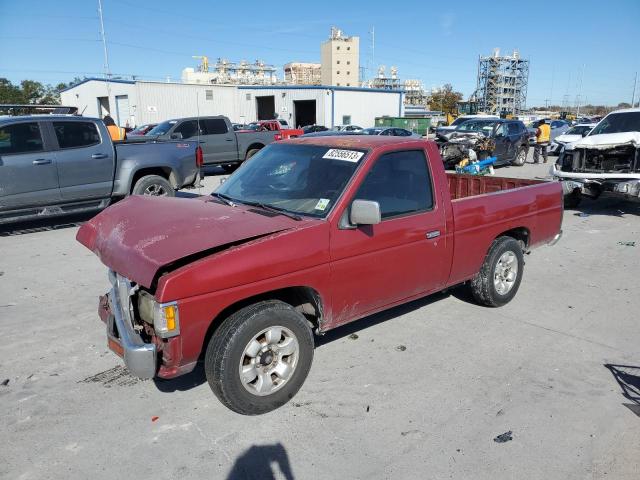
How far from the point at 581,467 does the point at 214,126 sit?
575 inches

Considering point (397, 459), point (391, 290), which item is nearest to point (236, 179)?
point (391, 290)

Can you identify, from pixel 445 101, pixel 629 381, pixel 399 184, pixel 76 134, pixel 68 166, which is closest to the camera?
pixel 629 381

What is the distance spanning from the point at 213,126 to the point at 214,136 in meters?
0.39

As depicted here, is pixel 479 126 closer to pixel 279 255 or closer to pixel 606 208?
pixel 606 208

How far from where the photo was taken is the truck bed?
20.6ft

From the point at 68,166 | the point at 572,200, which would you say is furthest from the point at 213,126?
the point at 572,200

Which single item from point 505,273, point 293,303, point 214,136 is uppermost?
point 214,136

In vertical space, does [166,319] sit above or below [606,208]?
above

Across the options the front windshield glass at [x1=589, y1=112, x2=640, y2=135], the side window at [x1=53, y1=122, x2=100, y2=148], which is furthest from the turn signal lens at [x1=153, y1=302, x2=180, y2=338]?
the front windshield glass at [x1=589, y1=112, x2=640, y2=135]

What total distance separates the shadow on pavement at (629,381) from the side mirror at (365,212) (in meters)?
2.27

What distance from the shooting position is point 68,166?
8.38m

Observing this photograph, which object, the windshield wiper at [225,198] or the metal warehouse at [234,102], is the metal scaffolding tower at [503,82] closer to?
the metal warehouse at [234,102]

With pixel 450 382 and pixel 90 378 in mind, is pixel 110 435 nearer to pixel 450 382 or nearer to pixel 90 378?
pixel 90 378

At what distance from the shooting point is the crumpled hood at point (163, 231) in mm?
3008
